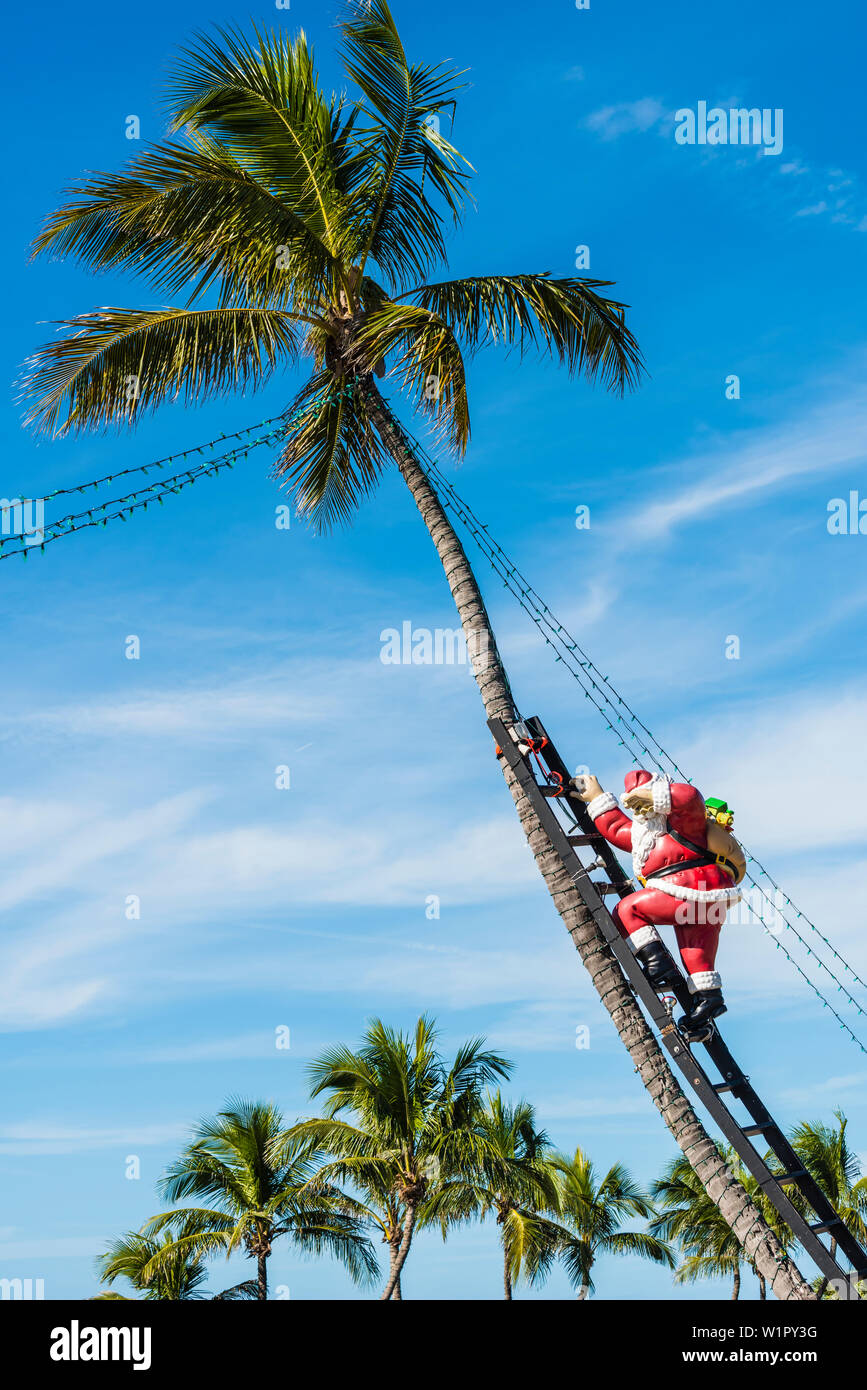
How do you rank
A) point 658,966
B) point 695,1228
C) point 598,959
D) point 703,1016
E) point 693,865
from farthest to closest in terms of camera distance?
point 695,1228 → point 598,959 → point 693,865 → point 658,966 → point 703,1016

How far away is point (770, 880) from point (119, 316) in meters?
7.89

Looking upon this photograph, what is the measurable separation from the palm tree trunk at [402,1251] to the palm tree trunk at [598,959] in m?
13.4

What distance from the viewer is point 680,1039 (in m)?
9.20

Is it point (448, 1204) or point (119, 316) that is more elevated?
point (119, 316)

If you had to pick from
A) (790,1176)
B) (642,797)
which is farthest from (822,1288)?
(642,797)

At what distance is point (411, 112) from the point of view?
1220cm

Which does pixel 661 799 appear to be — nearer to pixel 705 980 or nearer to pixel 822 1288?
pixel 705 980

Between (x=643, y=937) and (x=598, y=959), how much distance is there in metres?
0.58

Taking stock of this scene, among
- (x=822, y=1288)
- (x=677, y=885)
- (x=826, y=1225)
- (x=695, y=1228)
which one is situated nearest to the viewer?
(x=822, y=1288)

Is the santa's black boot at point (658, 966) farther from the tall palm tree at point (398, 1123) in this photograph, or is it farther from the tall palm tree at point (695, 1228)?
the tall palm tree at point (695, 1228)

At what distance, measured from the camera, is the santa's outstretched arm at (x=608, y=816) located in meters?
9.85

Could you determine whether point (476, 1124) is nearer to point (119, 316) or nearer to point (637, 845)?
point (637, 845)
